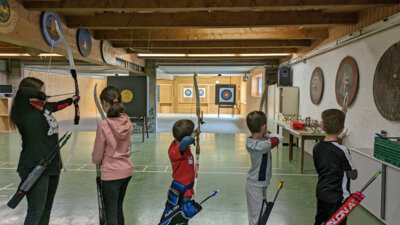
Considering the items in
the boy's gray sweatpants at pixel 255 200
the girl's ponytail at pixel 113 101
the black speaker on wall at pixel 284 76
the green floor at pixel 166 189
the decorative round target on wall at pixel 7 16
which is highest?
the decorative round target on wall at pixel 7 16

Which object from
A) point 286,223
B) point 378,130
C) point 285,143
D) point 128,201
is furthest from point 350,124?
point 128,201

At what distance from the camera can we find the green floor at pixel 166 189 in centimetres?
247

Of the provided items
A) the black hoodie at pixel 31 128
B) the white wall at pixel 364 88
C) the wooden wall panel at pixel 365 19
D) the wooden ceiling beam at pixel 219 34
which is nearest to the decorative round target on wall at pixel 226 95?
the wooden ceiling beam at pixel 219 34

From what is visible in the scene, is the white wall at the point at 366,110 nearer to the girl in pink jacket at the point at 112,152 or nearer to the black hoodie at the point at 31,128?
the girl in pink jacket at the point at 112,152

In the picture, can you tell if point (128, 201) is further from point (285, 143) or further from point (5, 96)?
point (5, 96)

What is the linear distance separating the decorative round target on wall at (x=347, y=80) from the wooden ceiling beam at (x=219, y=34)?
2.90 ft

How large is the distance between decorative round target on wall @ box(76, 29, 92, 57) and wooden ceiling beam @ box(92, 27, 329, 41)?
288mm

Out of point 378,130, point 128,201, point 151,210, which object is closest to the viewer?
point 151,210

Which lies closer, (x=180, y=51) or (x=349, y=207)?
(x=349, y=207)

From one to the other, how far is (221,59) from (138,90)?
2.39m

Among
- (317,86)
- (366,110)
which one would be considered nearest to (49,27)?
(366,110)

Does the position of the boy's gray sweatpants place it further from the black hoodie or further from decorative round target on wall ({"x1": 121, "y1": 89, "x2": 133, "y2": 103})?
decorative round target on wall ({"x1": 121, "y1": 89, "x2": 133, "y2": 103})

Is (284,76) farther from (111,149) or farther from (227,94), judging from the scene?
(227,94)

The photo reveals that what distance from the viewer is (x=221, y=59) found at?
791cm
